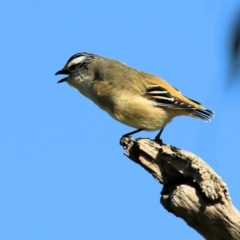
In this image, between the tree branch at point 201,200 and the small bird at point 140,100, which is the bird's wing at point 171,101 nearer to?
the small bird at point 140,100

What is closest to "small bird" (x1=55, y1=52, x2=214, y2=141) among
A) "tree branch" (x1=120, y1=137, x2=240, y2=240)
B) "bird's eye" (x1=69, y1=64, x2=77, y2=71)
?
"bird's eye" (x1=69, y1=64, x2=77, y2=71)

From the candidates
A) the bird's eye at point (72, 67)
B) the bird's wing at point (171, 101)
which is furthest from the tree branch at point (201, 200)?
the bird's eye at point (72, 67)

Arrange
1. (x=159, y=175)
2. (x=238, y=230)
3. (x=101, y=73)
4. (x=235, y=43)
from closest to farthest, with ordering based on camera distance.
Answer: (x=235, y=43) < (x=238, y=230) < (x=159, y=175) < (x=101, y=73)

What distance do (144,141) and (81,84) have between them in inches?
117

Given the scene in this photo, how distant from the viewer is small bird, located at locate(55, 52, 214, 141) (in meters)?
6.19

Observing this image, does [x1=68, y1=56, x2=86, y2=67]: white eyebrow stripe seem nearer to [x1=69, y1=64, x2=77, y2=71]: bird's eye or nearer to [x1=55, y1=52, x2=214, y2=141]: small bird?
[x1=69, y1=64, x2=77, y2=71]: bird's eye

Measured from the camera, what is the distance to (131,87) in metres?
6.45

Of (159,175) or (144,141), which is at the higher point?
(144,141)

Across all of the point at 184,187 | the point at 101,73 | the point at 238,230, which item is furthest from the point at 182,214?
the point at 101,73

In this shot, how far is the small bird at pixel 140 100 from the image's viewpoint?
619 centimetres

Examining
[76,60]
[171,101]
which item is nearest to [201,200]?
[171,101]

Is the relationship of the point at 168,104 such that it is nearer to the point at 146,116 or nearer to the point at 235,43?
the point at 146,116

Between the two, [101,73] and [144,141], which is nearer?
[144,141]

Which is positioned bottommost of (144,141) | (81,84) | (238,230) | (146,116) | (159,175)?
(238,230)
